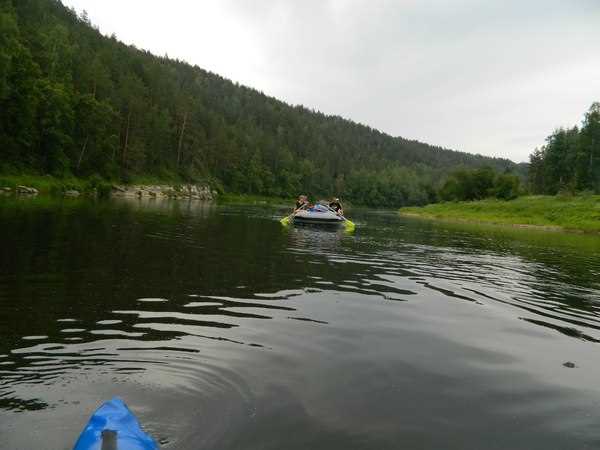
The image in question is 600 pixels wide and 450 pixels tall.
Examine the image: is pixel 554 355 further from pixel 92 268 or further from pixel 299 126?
pixel 299 126

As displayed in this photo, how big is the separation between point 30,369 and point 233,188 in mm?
116150

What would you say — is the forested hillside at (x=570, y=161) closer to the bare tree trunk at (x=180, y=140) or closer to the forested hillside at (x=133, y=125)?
the forested hillside at (x=133, y=125)

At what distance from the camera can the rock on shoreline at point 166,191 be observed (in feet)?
223

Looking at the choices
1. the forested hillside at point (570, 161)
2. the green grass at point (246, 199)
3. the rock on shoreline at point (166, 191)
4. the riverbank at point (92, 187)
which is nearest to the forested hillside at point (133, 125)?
the riverbank at point (92, 187)

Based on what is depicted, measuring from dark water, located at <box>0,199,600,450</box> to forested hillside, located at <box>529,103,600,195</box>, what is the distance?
83702 millimetres

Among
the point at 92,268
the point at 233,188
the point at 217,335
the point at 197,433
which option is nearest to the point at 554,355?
the point at 217,335

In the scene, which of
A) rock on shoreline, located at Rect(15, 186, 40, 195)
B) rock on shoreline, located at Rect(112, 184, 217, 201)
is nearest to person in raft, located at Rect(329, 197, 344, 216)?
rock on shoreline, located at Rect(15, 186, 40, 195)

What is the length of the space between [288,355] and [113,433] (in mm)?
3285

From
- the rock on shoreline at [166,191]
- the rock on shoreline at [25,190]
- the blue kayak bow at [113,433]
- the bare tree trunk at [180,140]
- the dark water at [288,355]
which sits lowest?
the dark water at [288,355]

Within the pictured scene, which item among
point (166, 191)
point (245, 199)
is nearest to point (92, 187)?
point (166, 191)

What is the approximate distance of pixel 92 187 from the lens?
59.1 metres

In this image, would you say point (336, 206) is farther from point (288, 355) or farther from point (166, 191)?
point (166, 191)

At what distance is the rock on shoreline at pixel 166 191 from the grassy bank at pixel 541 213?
154ft

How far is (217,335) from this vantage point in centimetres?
687
